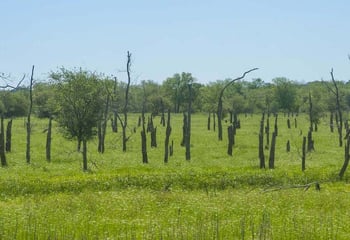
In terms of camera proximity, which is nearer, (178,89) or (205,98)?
(205,98)

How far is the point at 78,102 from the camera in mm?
36875

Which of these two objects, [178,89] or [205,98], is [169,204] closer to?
[205,98]

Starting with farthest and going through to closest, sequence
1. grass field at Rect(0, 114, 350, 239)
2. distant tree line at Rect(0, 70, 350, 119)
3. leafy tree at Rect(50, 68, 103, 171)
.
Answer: distant tree line at Rect(0, 70, 350, 119)
leafy tree at Rect(50, 68, 103, 171)
grass field at Rect(0, 114, 350, 239)

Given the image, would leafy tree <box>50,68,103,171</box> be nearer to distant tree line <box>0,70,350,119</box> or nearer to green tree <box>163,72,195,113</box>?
distant tree line <box>0,70,350,119</box>

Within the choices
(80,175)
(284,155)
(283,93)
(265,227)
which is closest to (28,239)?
(265,227)

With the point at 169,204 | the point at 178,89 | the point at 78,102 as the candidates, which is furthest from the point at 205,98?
the point at 169,204

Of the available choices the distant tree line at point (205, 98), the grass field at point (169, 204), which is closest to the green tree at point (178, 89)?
the distant tree line at point (205, 98)

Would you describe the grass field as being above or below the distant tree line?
below

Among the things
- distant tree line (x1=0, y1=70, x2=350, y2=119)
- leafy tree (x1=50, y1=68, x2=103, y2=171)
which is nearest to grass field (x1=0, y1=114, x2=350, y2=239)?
leafy tree (x1=50, y1=68, x2=103, y2=171)

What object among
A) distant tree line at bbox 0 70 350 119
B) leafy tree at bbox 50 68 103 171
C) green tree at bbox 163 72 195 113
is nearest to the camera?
leafy tree at bbox 50 68 103 171

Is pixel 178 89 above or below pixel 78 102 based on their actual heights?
above

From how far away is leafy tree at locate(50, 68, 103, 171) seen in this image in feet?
120

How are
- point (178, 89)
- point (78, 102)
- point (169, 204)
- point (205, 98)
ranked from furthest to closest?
point (178, 89), point (205, 98), point (78, 102), point (169, 204)

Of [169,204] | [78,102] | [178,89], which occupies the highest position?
[178,89]
